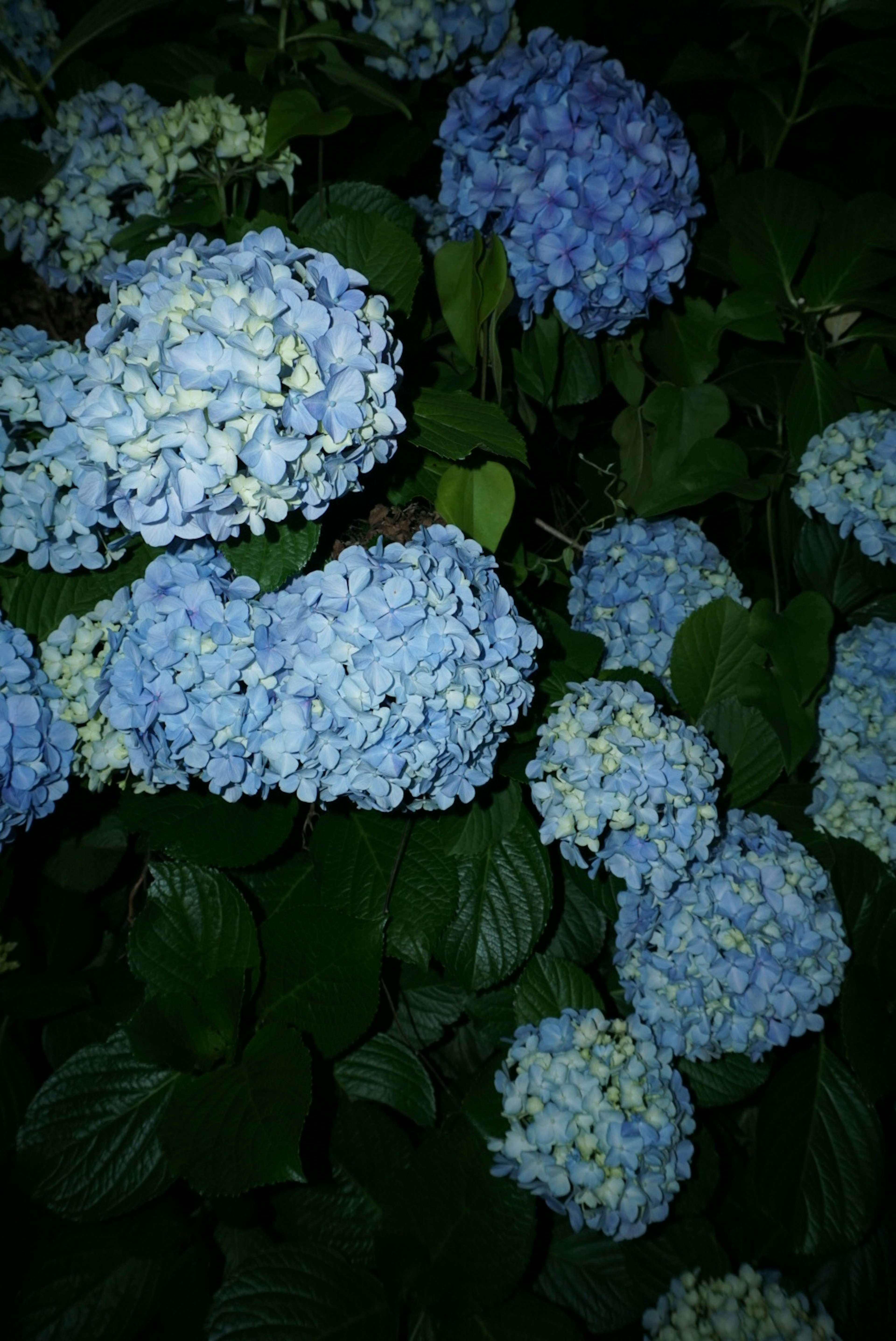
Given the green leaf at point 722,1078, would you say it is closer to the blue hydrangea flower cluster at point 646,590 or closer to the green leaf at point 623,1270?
the green leaf at point 623,1270

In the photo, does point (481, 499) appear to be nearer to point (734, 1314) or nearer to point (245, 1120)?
point (245, 1120)

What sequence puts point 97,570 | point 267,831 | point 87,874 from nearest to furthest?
1. point 97,570
2. point 267,831
3. point 87,874

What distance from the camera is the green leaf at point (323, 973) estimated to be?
4.06 feet

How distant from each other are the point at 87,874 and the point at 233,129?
48.8 inches

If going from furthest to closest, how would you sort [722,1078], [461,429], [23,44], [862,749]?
[23,44], [862,749], [722,1078], [461,429]

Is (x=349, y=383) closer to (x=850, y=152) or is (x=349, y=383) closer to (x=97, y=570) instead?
(x=97, y=570)

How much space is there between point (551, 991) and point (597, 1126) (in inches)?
8.6

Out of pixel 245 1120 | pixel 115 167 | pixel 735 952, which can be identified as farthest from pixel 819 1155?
pixel 115 167

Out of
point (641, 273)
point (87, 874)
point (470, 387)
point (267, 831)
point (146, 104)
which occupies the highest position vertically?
point (146, 104)

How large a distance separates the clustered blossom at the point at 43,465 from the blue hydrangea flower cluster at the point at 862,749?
1212 millimetres

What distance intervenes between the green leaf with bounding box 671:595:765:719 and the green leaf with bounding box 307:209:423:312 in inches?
25.8

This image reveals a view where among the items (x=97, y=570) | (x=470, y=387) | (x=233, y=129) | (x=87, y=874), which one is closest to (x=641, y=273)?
(x=470, y=387)

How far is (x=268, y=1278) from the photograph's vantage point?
4.14ft

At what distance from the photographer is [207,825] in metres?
1.18
